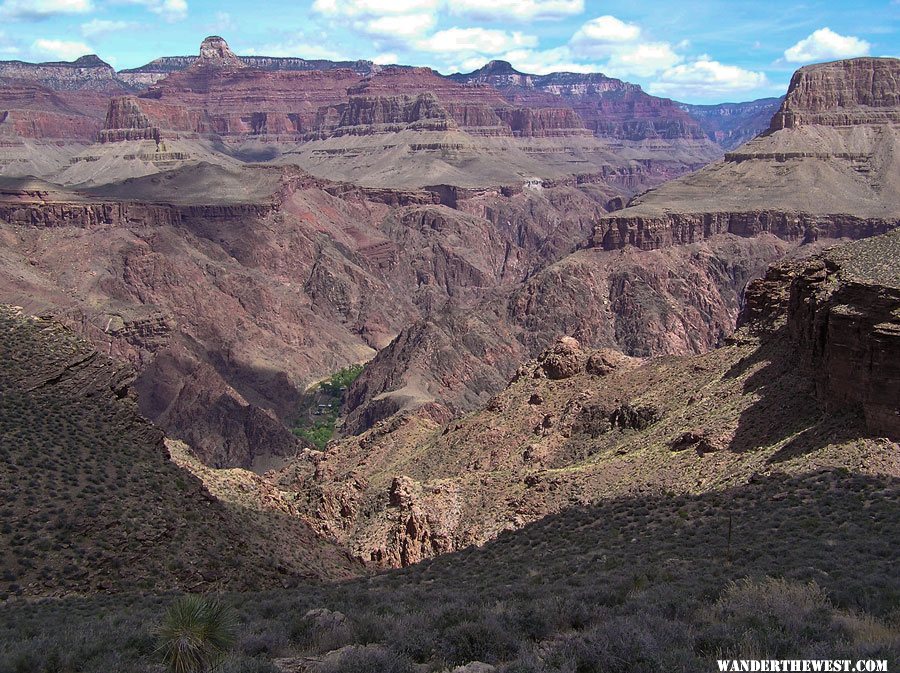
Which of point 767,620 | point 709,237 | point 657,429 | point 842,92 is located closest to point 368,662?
point 767,620

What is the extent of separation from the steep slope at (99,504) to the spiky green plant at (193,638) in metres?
10.8

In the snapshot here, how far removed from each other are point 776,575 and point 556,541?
447 inches

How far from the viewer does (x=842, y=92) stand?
18325cm

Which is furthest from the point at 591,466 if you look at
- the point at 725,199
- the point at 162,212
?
the point at 725,199

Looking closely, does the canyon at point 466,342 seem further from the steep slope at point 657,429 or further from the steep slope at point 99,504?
the steep slope at point 99,504

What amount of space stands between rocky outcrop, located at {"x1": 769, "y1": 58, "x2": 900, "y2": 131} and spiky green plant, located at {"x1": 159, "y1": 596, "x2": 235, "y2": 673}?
186 metres

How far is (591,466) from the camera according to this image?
137ft

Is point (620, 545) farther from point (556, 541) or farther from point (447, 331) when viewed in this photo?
point (447, 331)

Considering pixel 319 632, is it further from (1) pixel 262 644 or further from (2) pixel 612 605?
(2) pixel 612 605

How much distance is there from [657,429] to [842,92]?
165 meters

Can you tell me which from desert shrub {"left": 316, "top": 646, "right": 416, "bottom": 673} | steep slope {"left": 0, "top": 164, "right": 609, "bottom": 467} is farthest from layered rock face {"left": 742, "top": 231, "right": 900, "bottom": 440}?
steep slope {"left": 0, "top": 164, "right": 609, "bottom": 467}

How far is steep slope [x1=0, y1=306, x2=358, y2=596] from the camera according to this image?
26.8m

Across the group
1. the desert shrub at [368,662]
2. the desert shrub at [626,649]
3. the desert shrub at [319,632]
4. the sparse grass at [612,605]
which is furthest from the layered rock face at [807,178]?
the desert shrub at [368,662]

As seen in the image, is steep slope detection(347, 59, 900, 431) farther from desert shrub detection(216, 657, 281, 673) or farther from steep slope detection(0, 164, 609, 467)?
desert shrub detection(216, 657, 281, 673)
